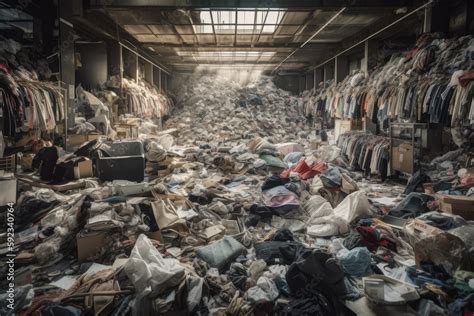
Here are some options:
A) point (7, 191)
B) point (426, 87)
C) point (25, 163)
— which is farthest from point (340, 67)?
point (7, 191)

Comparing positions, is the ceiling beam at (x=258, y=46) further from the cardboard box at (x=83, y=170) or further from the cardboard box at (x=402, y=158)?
the cardboard box at (x=83, y=170)

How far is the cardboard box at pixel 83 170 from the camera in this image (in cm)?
582

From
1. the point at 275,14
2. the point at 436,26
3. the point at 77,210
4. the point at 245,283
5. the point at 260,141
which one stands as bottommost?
the point at 245,283

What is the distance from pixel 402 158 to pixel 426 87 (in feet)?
4.68

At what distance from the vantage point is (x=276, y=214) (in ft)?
15.5

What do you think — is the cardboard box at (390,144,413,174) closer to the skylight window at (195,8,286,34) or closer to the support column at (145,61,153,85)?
the skylight window at (195,8,286,34)

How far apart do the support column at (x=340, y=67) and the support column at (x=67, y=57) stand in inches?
344

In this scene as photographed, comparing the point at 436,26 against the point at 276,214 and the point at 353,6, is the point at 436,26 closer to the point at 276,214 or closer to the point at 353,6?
the point at 353,6

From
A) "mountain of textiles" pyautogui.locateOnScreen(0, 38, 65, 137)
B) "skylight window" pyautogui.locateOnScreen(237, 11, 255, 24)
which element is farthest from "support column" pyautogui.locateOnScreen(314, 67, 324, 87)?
"mountain of textiles" pyautogui.locateOnScreen(0, 38, 65, 137)

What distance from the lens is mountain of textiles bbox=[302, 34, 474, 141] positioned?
503 cm

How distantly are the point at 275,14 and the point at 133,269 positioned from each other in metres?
7.22

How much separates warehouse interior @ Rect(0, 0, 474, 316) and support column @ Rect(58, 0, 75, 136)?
0.03 m

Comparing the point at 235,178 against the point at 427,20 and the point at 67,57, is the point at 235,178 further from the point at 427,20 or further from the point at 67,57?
the point at 427,20

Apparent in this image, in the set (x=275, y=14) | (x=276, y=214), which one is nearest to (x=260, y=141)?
(x=275, y=14)
